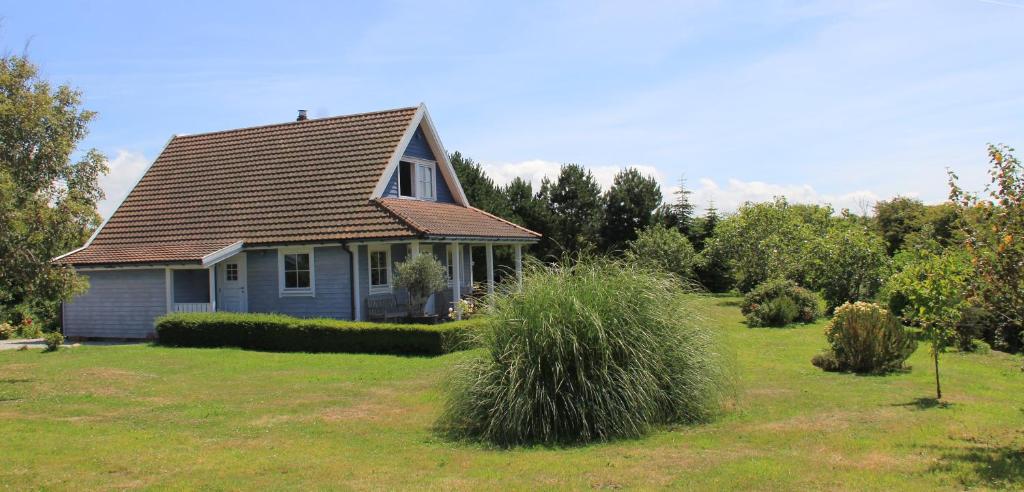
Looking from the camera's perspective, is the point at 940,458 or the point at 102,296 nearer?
the point at 940,458

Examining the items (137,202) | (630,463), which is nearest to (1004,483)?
(630,463)

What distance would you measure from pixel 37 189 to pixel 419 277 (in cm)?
891

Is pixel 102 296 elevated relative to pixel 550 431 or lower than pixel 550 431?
elevated

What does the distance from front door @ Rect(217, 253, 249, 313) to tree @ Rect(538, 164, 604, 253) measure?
19.2 m

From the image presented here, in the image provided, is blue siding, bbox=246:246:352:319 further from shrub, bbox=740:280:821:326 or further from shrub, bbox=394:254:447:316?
shrub, bbox=740:280:821:326

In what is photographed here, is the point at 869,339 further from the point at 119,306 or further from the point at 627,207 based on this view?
the point at 627,207

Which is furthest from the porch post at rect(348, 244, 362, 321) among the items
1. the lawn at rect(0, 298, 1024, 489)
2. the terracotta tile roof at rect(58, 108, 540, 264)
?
the lawn at rect(0, 298, 1024, 489)

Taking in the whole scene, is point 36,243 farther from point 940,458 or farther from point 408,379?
point 940,458

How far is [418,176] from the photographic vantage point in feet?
87.4

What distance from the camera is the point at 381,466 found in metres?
8.58

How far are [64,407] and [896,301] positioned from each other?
63.1ft

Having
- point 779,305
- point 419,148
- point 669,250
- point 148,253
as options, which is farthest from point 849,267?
point 148,253

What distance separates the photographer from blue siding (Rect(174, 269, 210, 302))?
2478 cm

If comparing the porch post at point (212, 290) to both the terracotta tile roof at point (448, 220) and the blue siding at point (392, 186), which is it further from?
the blue siding at point (392, 186)
